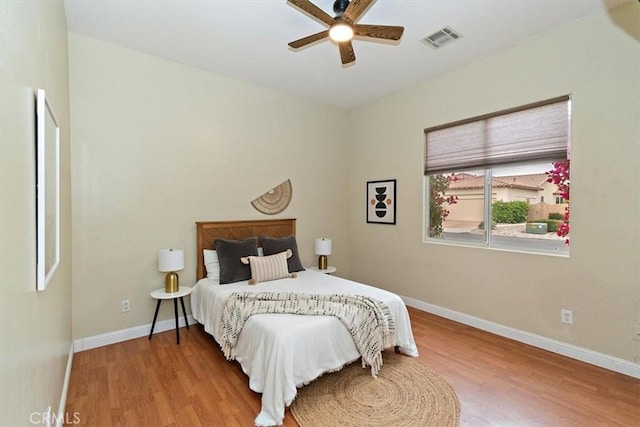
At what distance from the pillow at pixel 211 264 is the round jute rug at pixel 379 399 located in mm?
1630

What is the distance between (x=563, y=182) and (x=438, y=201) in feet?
4.28

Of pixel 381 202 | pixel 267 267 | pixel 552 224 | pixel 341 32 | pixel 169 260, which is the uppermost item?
pixel 341 32

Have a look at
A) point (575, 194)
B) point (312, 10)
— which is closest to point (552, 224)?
point (575, 194)

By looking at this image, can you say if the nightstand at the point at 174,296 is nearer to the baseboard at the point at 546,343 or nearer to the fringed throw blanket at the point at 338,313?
the fringed throw blanket at the point at 338,313

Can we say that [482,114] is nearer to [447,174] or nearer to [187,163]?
[447,174]

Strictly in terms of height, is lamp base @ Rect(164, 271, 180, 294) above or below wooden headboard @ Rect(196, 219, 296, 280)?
below

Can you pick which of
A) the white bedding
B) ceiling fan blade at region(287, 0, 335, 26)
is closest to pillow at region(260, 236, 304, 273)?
the white bedding

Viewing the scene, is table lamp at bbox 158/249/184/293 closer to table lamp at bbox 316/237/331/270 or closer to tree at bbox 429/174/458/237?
table lamp at bbox 316/237/331/270

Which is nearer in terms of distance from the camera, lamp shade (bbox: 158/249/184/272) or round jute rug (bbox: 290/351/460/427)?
round jute rug (bbox: 290/351/460/427)

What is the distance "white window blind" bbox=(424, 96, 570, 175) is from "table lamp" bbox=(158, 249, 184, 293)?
3.13 metres

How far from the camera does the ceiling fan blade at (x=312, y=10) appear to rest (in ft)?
6.81

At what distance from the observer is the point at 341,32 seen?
7.59ft

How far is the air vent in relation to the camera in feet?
9.20

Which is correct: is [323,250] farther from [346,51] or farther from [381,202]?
[346,51]
